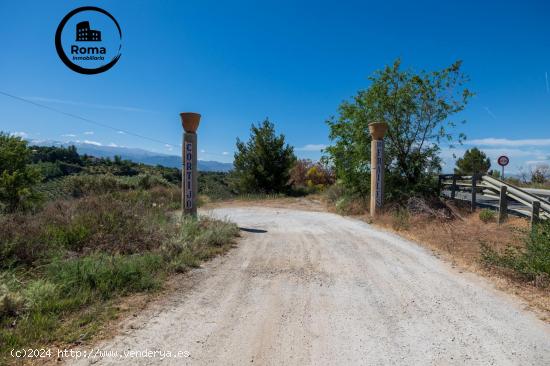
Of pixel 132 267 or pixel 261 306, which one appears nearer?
pixel 261 306

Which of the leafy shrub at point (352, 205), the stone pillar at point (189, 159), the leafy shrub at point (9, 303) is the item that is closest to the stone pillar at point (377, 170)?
the leafy shrub at point (352, 205)

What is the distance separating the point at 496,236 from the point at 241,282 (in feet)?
20.0

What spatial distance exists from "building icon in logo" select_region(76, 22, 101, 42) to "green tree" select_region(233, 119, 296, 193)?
14.8 meters

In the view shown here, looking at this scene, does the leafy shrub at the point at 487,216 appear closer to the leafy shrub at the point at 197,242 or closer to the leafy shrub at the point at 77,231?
the leafy shrub at the point at 197,242

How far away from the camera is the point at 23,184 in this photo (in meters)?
16.0

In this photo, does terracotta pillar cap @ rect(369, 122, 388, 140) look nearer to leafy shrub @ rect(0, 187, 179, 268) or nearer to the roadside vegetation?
the roadside vegetation

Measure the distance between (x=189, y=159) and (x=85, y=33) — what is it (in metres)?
4.26

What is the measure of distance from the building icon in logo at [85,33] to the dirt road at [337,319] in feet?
23.1

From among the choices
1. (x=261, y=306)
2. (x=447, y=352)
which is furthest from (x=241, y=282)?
(x=447, y=352)

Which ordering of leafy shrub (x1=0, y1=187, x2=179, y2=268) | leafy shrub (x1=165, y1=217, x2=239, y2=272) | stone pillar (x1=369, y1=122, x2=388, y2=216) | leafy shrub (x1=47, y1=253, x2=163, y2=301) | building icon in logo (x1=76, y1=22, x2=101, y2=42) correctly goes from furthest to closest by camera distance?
stone pillar (x1=369, y1=122, x2=388, y2=216)
building icon in logo (x1=76, y1=22, x2=101, y2=42)
leafy shrub (x1=165, y1=217, x2=239, y2=272)
leafy shrub (x1=0, y1=187, x2=179, y2=268)
leafy shrub (x1=47, y1=253, x2=163, y2=301)

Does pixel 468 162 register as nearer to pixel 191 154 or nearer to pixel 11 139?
pixel 191 154

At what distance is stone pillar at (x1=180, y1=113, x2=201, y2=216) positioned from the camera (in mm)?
9594

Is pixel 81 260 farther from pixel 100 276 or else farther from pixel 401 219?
pixel 401 219

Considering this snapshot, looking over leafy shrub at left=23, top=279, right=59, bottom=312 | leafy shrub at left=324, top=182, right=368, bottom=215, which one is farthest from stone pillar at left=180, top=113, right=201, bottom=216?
leafy shrub at left=324, top=182, right=368, bottom=215
